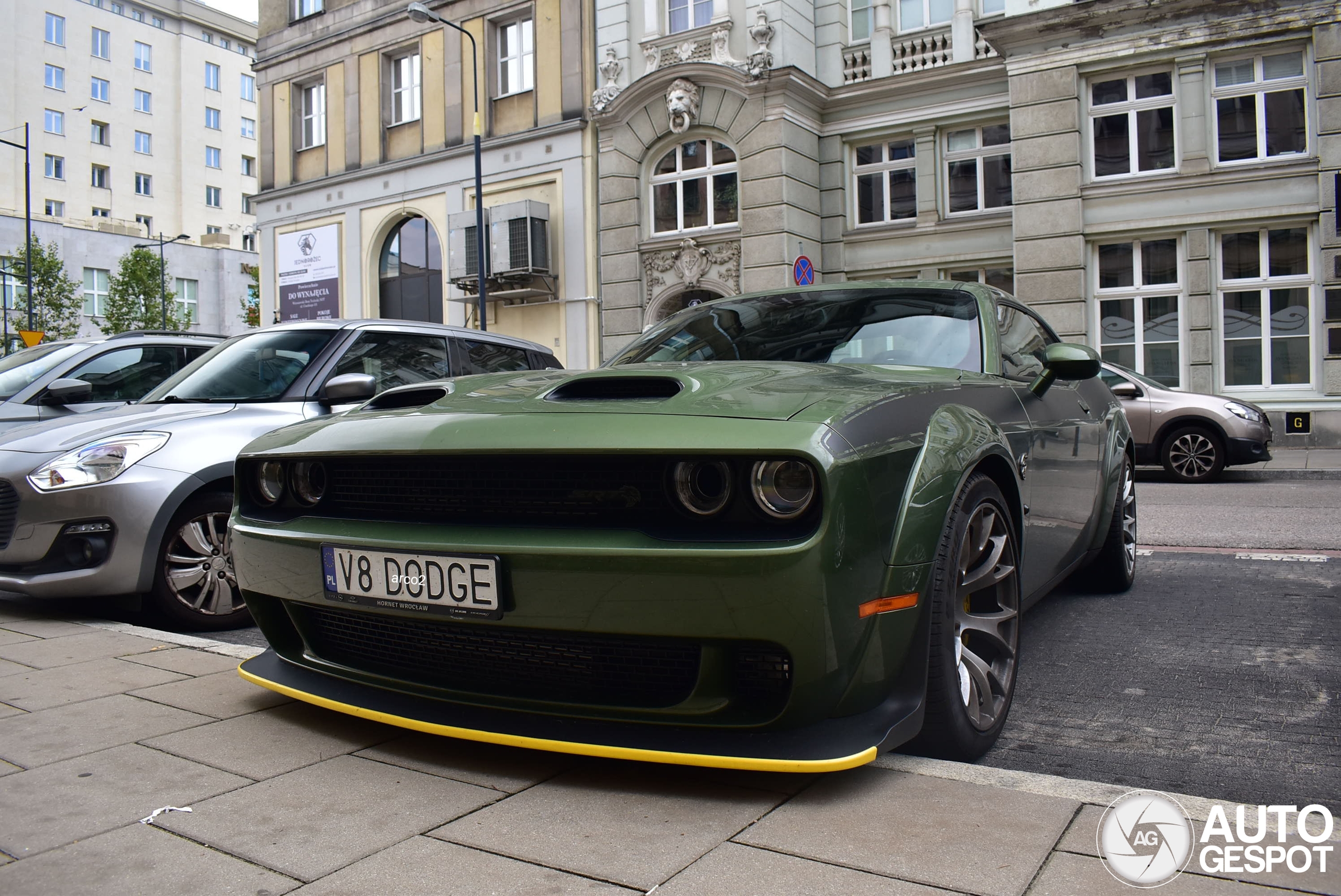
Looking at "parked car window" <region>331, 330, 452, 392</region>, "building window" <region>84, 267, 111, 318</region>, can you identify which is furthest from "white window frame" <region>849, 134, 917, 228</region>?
"building window" <region>84, 267, 111, 318</region>

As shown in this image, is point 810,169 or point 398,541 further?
point 810,169

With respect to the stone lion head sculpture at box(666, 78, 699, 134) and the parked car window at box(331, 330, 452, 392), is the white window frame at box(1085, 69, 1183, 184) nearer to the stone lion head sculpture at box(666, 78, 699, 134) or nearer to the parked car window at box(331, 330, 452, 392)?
the stone lion head sculpture at box(666, 78, 699, 134)

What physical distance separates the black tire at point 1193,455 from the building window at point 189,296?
2126 inches

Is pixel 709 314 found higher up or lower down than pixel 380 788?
higher up

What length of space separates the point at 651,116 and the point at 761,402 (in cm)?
1942

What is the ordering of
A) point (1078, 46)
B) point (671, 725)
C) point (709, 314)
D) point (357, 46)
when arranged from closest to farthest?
point (671, 725), point (709, 314), point (1078, 46), point (357, 46)

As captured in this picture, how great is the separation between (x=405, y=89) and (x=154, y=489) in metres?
23.0

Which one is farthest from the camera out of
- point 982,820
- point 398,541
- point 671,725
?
point 398,541

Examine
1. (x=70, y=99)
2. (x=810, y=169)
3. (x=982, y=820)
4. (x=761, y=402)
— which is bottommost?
(x=982, y=820)

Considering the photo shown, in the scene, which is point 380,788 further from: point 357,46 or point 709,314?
point 357,46

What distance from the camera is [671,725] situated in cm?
228

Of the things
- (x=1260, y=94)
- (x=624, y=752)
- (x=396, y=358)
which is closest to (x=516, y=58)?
(x=1260, y=94)

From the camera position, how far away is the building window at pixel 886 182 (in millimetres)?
19406

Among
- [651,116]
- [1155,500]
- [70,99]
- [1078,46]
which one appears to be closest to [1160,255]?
[1078,46]
